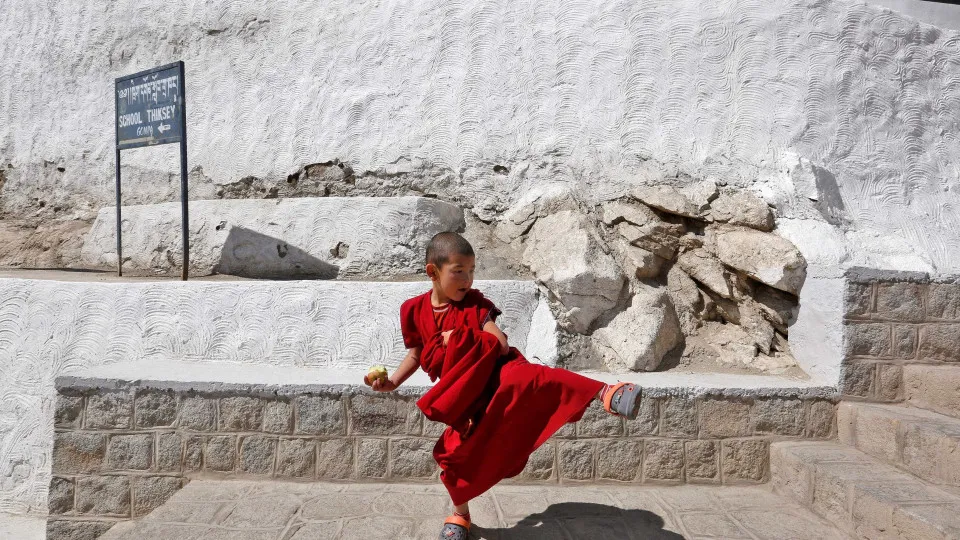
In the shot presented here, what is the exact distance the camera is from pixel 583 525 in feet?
9.57

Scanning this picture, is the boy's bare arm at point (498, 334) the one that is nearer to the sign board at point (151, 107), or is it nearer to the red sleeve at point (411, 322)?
the red sleeve at point (411, 322)

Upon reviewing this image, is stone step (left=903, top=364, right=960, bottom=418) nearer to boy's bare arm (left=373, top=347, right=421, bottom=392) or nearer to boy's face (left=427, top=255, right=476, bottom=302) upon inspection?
boy's face (left=427, top=255, right=476, bottom=302)

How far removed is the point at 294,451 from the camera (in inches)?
135

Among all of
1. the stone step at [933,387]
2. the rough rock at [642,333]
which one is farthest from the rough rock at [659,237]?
the stone step at [933,387]

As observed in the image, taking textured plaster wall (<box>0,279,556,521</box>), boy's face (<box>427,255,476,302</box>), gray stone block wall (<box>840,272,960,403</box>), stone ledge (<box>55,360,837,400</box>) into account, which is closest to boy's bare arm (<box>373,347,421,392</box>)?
boy's face (<box>427,255,476,302</box>)

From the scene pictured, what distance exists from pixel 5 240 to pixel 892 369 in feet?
27.0

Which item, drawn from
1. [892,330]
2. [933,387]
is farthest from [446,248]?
[933,387]

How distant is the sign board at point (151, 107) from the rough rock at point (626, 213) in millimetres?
3347

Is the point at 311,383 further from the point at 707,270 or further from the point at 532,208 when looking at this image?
the point at 707,270

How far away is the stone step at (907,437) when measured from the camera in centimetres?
276

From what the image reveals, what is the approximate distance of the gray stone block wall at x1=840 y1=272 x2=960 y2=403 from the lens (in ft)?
11.4

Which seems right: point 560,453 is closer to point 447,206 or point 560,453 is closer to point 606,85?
point 447,206

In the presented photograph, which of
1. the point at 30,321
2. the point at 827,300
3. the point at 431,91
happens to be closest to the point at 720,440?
the point at 827,300

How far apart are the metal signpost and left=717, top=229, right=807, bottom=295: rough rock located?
391cm
